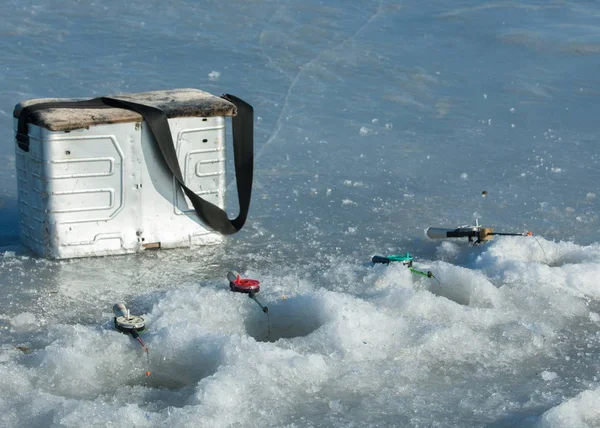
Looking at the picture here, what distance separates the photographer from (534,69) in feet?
32.7

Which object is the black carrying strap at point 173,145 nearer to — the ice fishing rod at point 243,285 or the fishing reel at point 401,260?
the ice fishing rod at point 243,285

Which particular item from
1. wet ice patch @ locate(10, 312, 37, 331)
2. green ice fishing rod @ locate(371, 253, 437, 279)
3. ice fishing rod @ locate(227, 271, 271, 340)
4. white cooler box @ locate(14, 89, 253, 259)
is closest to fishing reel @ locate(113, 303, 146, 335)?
wet ice patch @ locate(10, 312, 37, 331)

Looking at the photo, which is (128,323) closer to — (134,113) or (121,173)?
(121,173)

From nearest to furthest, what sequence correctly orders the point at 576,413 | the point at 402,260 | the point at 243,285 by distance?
the point at 576,413, the point at 243,285, the point at 402,260

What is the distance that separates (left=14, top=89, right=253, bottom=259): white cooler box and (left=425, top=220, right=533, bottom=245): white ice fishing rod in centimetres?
123

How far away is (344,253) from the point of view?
5973 millimetres

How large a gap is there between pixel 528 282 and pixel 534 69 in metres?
5.04

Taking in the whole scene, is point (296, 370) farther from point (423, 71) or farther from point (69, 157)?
point (423, 71)

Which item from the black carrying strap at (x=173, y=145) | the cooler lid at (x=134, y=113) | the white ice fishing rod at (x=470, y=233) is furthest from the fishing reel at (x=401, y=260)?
the cooler lid at (x=134, y=113)

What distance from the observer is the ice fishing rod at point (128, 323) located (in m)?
4.67

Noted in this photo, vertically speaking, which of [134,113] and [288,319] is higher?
[134,113]

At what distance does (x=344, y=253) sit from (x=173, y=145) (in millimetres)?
1236

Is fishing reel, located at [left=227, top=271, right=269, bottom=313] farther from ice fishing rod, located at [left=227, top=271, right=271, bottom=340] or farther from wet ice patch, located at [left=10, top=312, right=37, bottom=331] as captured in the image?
wet ice patch, located at [left=10, top=312, right=37, bottom=331]

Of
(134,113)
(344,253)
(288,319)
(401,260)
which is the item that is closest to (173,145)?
(134,113)
